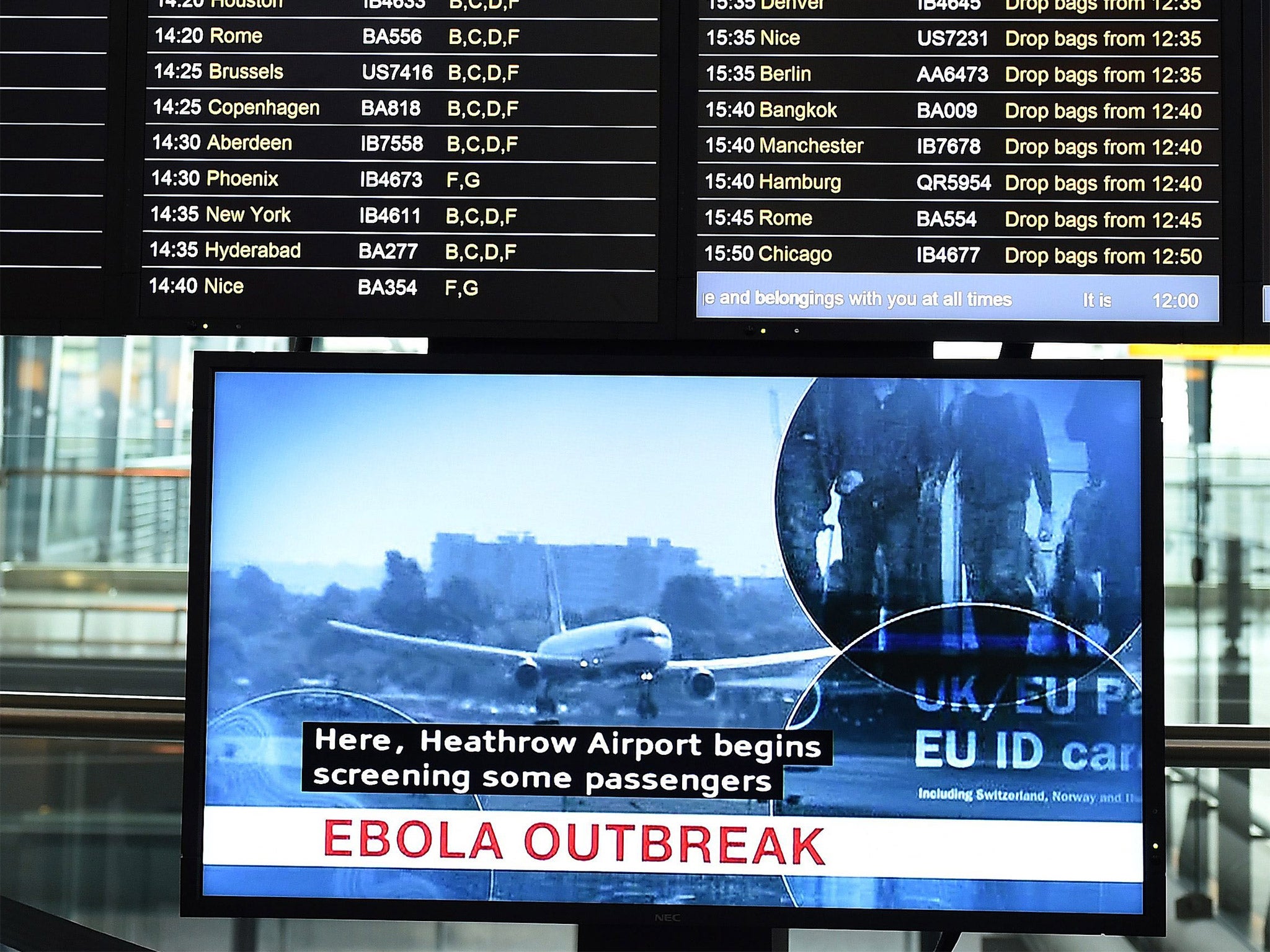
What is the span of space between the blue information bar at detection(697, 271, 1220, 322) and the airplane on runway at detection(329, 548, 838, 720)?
561 mm

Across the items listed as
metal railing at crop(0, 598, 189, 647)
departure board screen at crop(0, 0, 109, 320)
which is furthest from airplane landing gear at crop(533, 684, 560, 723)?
metal railing at crop(0, 598, 189, 647)

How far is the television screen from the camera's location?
2035 millimetres

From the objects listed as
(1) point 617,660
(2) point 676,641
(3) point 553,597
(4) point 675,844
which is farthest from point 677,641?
(4) point 675,844

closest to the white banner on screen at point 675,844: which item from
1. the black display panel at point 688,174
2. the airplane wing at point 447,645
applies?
the airplane wing at point 447,645

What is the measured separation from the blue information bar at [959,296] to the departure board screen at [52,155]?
109 centimetres

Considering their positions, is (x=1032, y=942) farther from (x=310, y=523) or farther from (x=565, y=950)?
(x=310, y=523)

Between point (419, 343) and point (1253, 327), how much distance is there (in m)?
3.33

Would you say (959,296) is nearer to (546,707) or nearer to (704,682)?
(704,682)

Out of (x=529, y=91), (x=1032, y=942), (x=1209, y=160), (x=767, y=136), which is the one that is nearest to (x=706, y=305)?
(x=767, y=136)

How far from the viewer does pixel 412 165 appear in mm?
2158

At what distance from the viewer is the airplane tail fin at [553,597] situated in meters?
2.06

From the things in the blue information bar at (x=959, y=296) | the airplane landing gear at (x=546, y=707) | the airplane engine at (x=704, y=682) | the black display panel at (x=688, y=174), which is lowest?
the airplane landing gear at (x=546, y=707)
